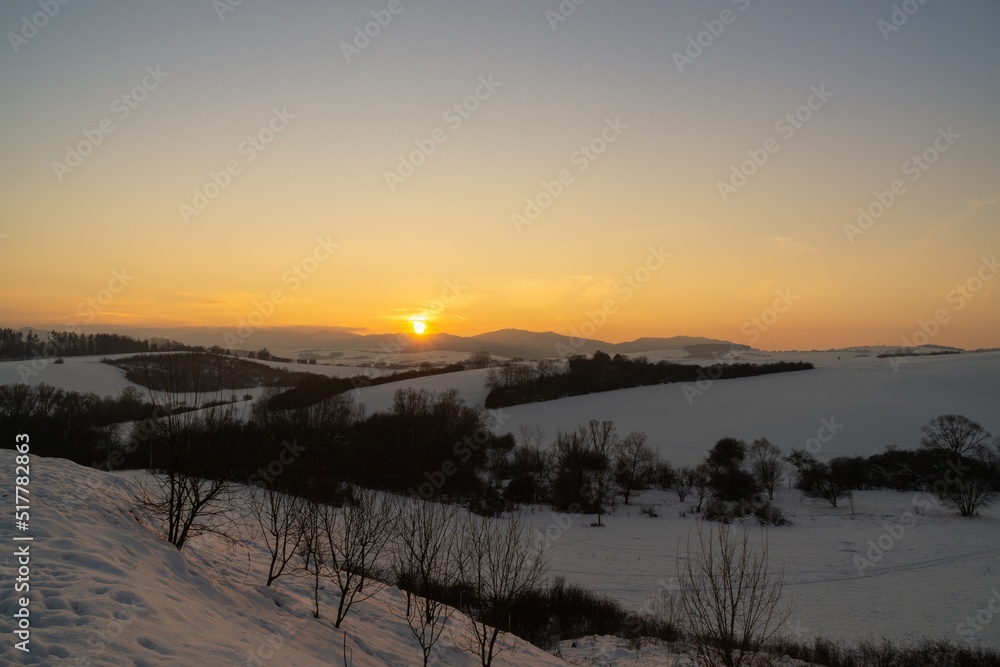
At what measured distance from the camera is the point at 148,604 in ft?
26.7

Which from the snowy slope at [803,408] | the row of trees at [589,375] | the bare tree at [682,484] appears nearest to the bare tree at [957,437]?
the snowy slope at [803,408]

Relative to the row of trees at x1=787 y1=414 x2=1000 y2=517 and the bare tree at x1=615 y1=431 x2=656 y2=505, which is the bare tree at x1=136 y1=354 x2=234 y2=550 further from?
the row of trees at x1=787 y1=414 x2=1000 y2=517

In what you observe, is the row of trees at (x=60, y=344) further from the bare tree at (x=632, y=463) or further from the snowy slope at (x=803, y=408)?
the bare tree at (x=632, y=463)

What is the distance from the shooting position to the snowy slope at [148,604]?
689 cm

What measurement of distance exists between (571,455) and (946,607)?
100 feet

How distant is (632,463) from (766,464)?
483 inches

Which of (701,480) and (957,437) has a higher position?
(957,437)

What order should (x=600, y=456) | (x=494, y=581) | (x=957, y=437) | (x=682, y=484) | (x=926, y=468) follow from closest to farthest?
1. (x=494, y=581)
2. (x=926, y=468)
3. (x=957, y=437)
4. (x=682, y=484)
5. (x=600, y=456)

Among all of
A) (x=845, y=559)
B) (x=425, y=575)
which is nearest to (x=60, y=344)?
(x=425, y=575)

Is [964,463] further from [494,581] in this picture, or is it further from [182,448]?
[182,448]

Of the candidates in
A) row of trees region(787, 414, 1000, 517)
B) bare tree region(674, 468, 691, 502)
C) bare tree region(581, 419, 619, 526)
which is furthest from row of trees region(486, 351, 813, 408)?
row of trees region(787, 414, 1000, 517)

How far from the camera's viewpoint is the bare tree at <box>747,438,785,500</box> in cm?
4872

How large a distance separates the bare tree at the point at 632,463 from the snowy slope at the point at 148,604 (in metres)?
36.8

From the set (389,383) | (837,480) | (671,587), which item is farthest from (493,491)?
(389,383)
